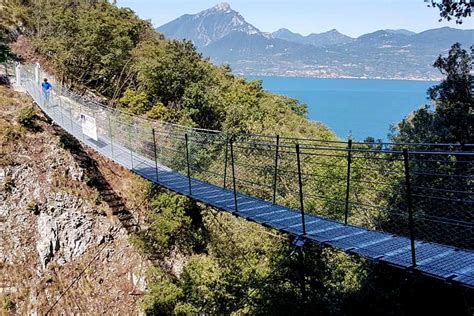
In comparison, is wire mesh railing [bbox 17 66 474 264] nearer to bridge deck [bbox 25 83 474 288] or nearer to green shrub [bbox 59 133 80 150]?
bridge deck [bbox 25 83 474 288]

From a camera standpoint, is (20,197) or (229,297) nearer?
(229,297)

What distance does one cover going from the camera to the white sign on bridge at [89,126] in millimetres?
7278

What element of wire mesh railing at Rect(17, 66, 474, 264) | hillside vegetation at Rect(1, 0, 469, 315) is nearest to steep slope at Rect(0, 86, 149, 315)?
hillside vegetation at Rect(1, 0, 469, 315)

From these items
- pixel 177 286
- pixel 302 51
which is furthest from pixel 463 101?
pixel 302 51

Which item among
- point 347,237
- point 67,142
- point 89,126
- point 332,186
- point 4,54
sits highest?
point 4,54

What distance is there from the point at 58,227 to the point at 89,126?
240cm

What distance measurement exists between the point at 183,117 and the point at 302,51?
7258 inches

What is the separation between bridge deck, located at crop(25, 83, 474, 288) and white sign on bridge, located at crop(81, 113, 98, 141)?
163cm

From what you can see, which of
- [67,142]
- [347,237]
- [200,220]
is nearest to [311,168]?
[200,220]

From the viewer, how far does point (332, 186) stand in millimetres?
10047

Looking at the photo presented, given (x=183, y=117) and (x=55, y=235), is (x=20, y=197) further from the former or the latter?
(x=183, y=117)

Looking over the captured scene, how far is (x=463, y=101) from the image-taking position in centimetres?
636

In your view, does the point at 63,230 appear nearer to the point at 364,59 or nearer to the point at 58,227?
the point at 58,227

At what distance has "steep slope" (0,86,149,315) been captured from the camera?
8.23 metres
